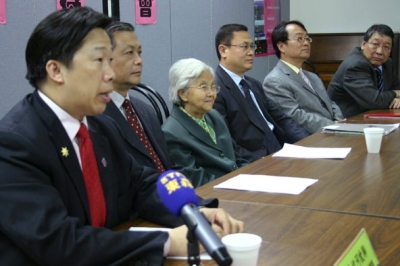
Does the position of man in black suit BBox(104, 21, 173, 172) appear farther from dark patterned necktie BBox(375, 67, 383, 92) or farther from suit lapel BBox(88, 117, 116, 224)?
dark patterned necktie BBox(375, 67, 383, 92)

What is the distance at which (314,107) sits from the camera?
3818 mm

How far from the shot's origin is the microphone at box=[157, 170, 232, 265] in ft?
2.51

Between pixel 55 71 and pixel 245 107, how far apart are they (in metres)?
2.10

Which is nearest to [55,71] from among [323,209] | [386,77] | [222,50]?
[323,209]

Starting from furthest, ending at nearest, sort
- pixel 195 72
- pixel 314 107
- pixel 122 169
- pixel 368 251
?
pixel 314 107, pixel 195 72, pixel 122 169, pixel 368 251

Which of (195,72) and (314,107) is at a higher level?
(195,72)

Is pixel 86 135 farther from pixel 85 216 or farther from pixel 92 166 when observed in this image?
pixel 85 216

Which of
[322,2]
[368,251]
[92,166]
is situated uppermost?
[322,2]

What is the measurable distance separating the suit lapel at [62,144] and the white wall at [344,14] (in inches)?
251

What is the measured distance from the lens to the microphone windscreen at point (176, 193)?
902 millimetres

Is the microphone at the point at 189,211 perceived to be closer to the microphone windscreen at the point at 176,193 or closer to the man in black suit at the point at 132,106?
the microphone windscreen at the point at 176,193

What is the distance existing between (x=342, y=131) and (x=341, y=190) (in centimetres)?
128

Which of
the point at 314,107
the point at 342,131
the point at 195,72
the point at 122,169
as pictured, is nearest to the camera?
the point at 122,169

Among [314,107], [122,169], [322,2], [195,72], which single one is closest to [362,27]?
[322,2]
